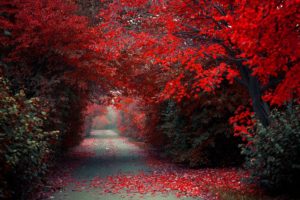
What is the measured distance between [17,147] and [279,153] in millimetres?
5817

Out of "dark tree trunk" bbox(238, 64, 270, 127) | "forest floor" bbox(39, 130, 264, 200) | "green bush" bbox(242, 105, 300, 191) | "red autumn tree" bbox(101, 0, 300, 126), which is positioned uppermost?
"red autumn tree" bbox(101, 0, 300, 126)

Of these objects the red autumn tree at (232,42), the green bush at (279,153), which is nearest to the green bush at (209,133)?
the red autumn tree at (232,42)

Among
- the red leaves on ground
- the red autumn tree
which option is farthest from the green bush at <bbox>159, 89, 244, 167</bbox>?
the red autumn tree

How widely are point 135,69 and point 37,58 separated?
187 inches

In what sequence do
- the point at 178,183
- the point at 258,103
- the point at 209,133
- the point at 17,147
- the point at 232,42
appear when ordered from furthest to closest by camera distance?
the point at 209,133 → the point at 178,183 → the point at 258,103 → the point at 232,42 → the point at 17,147

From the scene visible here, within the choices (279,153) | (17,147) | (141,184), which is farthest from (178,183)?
(17,147)

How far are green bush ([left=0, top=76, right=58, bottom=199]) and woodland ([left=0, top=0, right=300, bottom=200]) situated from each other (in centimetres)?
3

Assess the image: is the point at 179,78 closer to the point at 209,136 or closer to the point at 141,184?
the point at 141,184

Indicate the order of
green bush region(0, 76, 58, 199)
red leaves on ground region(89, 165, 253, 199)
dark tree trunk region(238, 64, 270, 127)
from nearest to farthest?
green bush region(0, 76, 58, 199) → red leaves on ground region(89, 165, 253, 199) → dark tree trunk region(238, 64, 270, 127)

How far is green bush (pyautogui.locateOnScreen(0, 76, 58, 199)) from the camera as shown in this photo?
286 inches

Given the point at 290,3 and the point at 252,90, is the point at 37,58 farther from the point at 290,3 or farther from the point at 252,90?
the point at 290,3

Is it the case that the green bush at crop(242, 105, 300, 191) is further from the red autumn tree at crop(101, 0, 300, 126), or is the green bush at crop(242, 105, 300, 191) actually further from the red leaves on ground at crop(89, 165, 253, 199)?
the red leaves on ground at crop(89, 165, 253, 199)

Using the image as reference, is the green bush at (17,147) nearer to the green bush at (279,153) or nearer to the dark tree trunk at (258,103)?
the green bush at (279,153)

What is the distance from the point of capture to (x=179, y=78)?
1109cm
